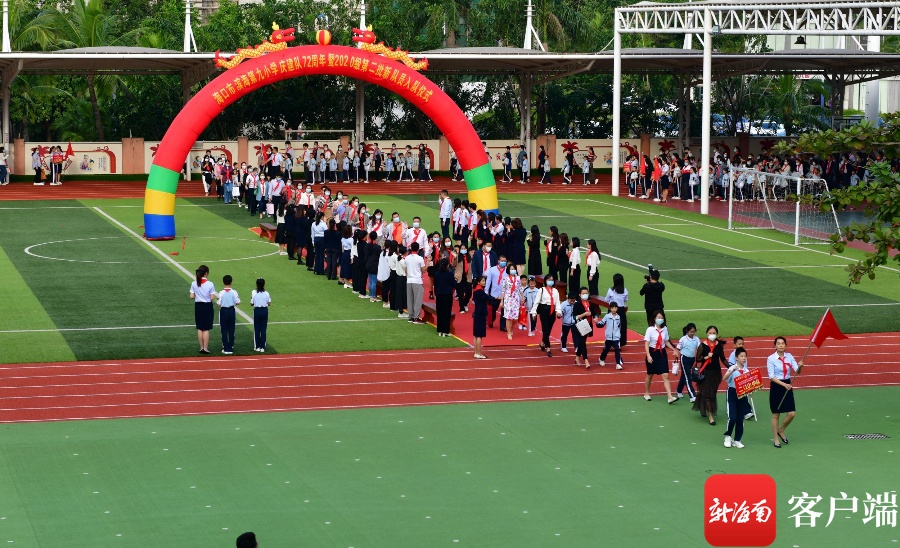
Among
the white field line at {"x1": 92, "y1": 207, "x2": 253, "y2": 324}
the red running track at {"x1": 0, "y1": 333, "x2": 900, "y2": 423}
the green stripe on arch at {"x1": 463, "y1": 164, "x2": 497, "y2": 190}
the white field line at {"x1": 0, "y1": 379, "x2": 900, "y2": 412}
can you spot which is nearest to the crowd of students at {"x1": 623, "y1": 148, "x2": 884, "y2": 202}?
the green stripe on arch at {"x1": 463, "y1": 164, "x2": 497, "y2": 190}

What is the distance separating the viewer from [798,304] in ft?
88.8

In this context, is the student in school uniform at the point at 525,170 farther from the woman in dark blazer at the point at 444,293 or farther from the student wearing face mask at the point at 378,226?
the woman in dark blazer at the point at 444,293

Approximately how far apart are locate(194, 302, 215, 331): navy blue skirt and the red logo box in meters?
9.16

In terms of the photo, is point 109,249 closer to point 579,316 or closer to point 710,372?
point 579,316

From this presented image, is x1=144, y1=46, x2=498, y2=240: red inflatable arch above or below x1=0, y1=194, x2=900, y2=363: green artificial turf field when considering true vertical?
above

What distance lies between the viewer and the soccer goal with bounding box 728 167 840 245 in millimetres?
36750

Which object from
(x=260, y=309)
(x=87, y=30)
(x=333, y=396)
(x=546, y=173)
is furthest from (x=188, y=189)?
(x=333, y=396)

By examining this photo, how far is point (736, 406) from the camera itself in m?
16.8

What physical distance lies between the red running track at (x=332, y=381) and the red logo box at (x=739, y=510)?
4.54m

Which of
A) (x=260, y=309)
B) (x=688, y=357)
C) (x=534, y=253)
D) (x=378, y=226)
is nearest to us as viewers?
(x=688, y=357)

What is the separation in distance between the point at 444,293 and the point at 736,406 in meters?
7.64

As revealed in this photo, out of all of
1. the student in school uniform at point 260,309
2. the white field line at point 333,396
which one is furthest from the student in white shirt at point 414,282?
the white field line at point 333,396

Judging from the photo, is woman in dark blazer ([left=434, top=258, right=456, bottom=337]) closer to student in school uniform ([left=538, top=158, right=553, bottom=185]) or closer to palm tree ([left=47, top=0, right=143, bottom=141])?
student in school uniform ([left=538, top=158, right=553, bottom=185])

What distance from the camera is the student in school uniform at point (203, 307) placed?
71.7 ft
